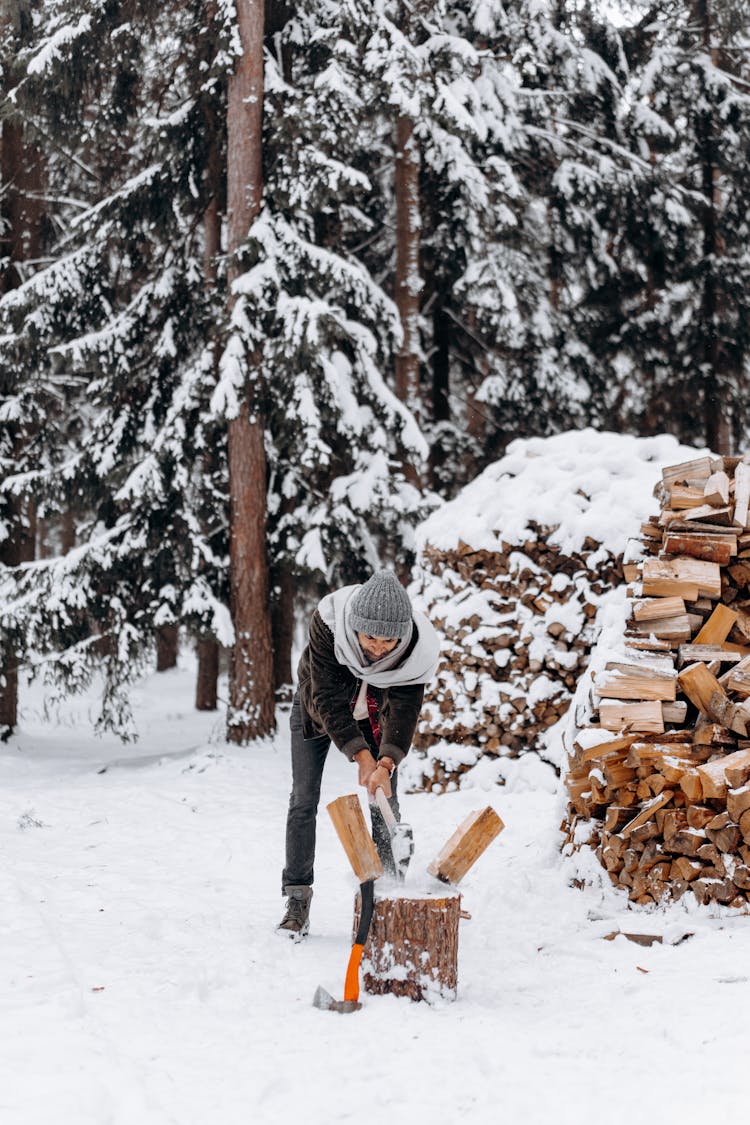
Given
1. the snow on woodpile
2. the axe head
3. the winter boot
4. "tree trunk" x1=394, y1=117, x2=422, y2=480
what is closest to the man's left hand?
the axe head

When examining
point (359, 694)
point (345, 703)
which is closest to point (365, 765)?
point (345, 703)

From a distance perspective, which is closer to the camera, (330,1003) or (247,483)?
(330,1003)

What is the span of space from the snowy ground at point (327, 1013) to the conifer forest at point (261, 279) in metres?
3.80

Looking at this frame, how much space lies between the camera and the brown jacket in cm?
383

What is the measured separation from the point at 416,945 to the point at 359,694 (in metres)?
1.03

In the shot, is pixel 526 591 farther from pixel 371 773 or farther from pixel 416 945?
pixel 416 945

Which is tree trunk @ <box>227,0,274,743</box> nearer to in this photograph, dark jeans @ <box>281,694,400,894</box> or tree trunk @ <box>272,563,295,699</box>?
tree trunk @ <box>272,563,295,699</box>

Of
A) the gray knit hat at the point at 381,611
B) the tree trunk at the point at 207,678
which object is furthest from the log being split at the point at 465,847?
the tree trunk at the point at 207,678

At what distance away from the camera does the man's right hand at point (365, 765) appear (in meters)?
3.73

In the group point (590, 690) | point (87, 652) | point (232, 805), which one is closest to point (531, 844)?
point (590, 690)

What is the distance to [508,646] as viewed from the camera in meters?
7.74

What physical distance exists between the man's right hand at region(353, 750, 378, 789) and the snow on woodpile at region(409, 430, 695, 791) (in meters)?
3.83

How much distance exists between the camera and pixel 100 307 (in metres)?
10.4

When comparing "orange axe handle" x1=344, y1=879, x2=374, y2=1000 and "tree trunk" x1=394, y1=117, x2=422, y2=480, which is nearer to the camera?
"orange axe handle" x1=344, y1=879, x2=374, y2=1000
